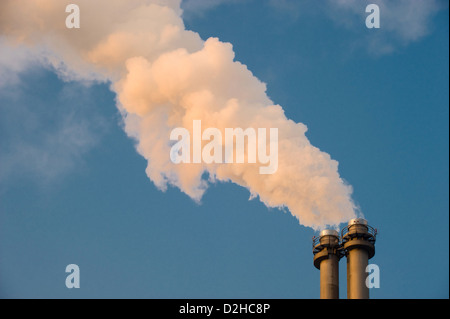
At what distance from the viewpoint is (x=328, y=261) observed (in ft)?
225

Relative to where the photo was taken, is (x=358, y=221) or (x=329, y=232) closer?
(x=358, y=221)

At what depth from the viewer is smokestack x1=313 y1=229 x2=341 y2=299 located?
221 feet

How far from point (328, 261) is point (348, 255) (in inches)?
82.2

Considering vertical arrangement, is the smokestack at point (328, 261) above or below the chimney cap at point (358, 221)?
below

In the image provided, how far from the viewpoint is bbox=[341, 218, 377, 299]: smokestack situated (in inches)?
2534

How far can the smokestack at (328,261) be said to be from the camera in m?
67.3

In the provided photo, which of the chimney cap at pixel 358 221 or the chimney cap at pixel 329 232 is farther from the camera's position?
the chimney cap at pixel 329 232

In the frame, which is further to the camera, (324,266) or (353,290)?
(324,266)

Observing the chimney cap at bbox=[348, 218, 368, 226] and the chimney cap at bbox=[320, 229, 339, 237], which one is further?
the chimney cap at bbox=[320, 229, 339, 237]

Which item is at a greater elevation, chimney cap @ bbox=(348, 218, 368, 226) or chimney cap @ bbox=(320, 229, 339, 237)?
chimney cap @ bbox=(348, 218, 368, 226)
